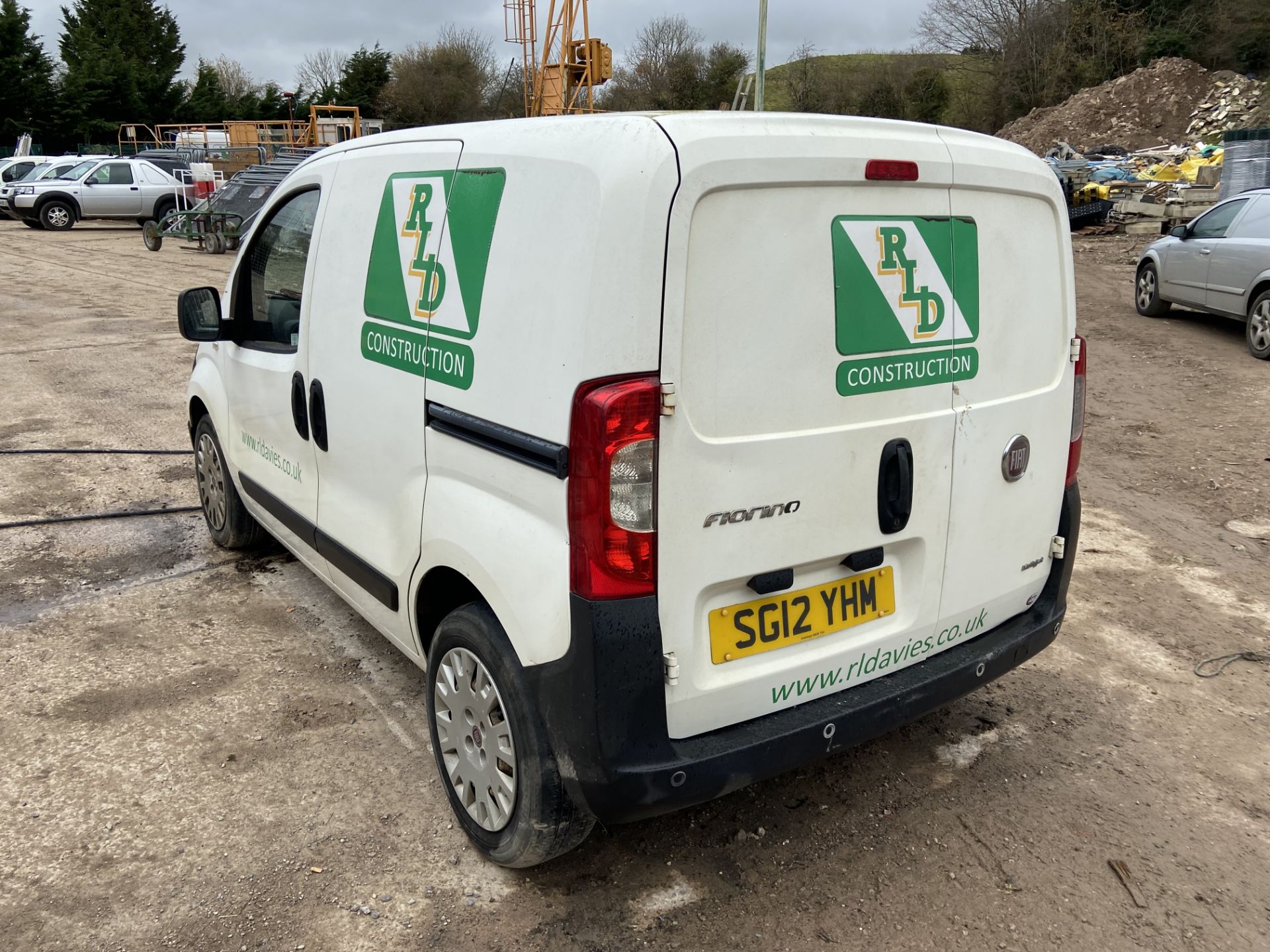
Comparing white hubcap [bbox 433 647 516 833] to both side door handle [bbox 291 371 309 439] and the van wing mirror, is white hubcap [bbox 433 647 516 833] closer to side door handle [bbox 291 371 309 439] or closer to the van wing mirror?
side door handle [bbox 291 371 309 439]

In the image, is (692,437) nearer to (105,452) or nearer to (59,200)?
(105,452)

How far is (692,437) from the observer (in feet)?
7.36

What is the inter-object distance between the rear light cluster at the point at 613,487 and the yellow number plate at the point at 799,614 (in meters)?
0.28

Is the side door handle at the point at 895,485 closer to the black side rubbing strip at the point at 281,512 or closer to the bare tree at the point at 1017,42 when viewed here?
the black side rubbing strip at the point at 281,512

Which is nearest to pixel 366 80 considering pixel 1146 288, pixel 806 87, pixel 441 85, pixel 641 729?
pixel 441 85

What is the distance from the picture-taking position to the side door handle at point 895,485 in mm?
2586

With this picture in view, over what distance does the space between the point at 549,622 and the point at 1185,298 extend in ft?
37.5

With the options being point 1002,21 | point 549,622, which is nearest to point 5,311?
point 549,622

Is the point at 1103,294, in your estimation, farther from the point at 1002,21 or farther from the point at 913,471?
the point at 1002,21

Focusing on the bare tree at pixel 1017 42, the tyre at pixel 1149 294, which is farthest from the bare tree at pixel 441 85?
the tyre at pixel 1149 294

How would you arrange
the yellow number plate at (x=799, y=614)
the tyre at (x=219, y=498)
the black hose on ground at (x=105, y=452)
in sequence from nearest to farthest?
the yellow number plate at (x=799, y=614), the tyre at (x=219, y=498), the black hose on ground at (x=105, y=452)

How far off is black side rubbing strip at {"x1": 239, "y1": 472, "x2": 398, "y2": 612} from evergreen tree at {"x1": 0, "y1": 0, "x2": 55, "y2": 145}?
54.2 meters

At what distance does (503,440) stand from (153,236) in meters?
21.4

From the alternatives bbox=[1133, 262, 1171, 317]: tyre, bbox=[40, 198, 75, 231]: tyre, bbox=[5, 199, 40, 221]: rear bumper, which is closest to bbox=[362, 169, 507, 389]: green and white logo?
bbox=[1133, 262, 1171, 317]: tyre
